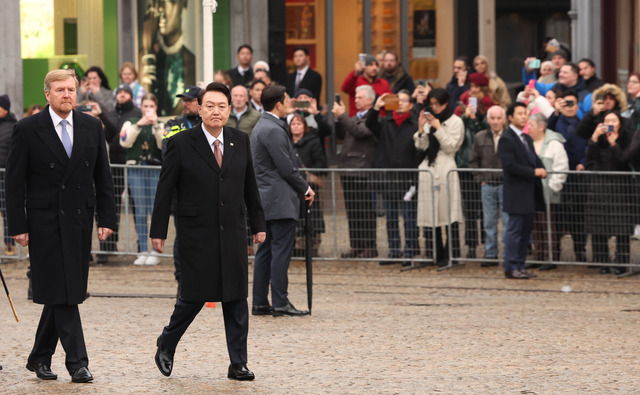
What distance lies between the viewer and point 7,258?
1600cm

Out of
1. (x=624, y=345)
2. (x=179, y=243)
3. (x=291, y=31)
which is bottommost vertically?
(x=624, y=345)

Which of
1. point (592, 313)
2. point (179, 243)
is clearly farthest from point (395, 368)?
point (592, 313)

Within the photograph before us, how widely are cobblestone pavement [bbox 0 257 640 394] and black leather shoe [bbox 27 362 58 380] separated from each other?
0.06 meters

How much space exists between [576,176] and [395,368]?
6.02 metres

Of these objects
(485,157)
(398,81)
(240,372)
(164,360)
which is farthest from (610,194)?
(164,360)

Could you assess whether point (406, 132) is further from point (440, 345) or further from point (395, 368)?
point (395, 368)

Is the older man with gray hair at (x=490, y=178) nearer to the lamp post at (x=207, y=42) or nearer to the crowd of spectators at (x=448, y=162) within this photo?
the crowd of spectators at (x=448, y=162)

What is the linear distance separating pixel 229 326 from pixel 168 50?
13.7 m

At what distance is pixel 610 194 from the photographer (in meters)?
14.5

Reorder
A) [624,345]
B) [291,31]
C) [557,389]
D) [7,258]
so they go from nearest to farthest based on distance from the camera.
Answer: [557,389] < [624,345] < [7,258] < [291,31]

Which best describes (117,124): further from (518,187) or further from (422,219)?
(518,187)

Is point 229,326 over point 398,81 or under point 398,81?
under

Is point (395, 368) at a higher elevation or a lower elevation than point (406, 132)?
lower

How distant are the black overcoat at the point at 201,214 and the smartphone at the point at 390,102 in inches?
255
